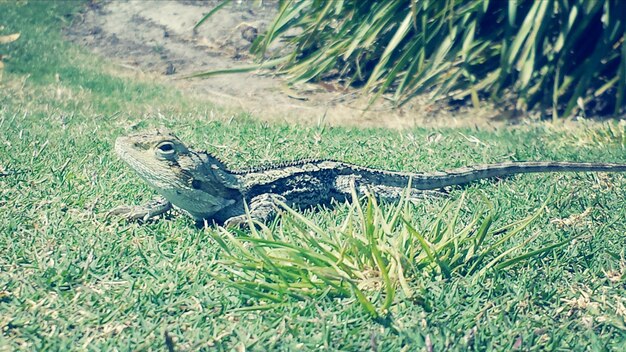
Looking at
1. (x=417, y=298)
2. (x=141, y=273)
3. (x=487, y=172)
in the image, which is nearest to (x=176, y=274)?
(x=141, y=273)

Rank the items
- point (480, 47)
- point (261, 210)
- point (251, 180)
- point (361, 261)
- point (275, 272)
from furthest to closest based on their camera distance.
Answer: point (480, 47), point (251, 180), point (261, 210), point (361, 261), point (275, 272)

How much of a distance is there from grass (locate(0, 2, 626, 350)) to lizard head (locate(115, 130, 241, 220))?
18 centimetres

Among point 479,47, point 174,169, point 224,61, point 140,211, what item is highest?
point 174,169

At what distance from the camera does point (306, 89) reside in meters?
8.31

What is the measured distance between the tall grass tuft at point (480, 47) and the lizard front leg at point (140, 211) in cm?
368

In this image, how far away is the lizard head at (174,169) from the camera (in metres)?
3.95

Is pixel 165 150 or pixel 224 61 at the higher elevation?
pixel 165 150

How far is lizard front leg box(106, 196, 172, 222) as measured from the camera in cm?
403

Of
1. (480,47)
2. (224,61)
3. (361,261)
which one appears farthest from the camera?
(224,61)

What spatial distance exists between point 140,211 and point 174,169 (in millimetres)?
317

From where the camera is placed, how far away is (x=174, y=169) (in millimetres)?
3963

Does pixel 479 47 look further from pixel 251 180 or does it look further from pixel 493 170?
pixel 251 180

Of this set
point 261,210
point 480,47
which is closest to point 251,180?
point 261,210

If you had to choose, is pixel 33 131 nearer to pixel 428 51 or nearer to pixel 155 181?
pixel 155 181
